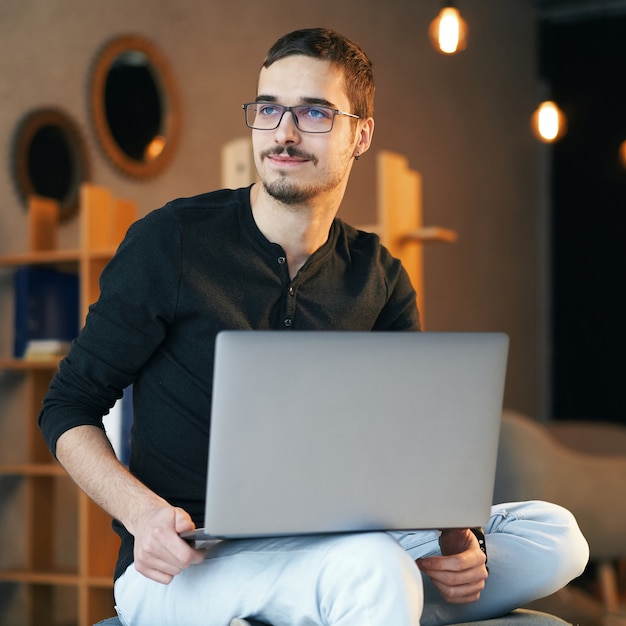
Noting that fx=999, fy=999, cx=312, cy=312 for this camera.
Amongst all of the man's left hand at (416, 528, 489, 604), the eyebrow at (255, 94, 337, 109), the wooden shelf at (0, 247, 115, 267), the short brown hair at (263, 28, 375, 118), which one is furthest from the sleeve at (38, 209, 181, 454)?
the wooden shelf at (0, 247, 115, 267)

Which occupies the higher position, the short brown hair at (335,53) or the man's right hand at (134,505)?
the short brown hair at (335,53)

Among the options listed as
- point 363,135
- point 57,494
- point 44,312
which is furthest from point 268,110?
point 57,494

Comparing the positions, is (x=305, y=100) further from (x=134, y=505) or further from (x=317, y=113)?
(x=134, y=505)

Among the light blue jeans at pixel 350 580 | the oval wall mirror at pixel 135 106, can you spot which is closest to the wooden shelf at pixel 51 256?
the oval wall mirror at pixel 135 106

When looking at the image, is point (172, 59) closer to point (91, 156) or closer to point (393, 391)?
point (91, 156)

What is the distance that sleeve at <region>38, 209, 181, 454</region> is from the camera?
1541 mm

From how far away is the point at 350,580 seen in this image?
1.25 meters

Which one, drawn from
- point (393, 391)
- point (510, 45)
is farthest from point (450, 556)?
point (510, 45)

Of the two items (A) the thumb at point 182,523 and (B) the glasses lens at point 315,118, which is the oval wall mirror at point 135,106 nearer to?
(B) the glasses lens at point 315,118

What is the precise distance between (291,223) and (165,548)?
65cm

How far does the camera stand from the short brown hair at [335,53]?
1.70 meters

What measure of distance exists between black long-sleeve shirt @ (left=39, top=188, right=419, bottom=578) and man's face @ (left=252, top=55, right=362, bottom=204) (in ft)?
0.32

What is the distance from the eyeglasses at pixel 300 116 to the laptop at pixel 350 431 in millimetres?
558

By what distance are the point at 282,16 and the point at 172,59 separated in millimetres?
841
